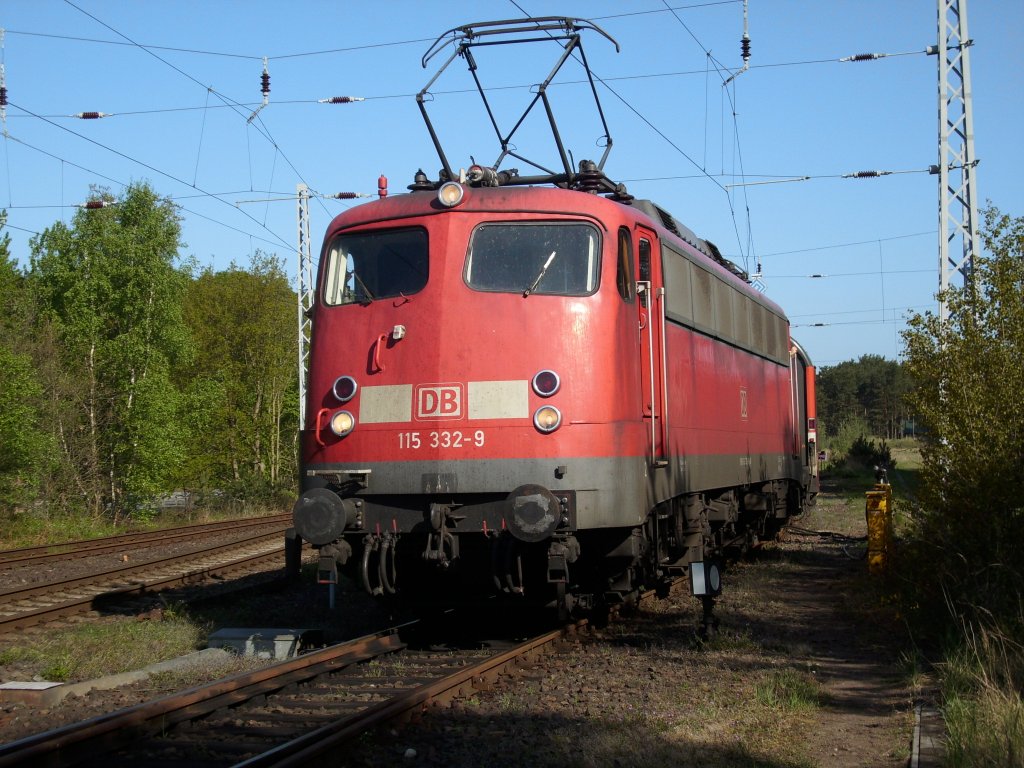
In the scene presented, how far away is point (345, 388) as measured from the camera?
8.04 metres

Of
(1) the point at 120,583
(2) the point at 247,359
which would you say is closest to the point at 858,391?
(2) the point at 247,359

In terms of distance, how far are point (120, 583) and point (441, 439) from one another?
755cm

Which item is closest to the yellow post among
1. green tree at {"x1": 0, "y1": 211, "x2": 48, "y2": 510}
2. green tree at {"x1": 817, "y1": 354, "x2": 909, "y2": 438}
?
green tree at {"x1": 0, "y1": 211, "x2": 48, "y2": 510}

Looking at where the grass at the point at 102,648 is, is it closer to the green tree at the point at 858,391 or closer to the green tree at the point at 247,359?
the green tree at the point at 247,359

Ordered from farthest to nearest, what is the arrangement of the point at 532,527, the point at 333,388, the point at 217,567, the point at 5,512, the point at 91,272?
1. the point at 91,272
2. the point at 5,512
3. the point at 217,567
4. the point at 333,388
5. the point at 532,527

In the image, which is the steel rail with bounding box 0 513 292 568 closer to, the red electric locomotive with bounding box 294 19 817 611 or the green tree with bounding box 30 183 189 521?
the green tree with bounding box 30 183 189 521

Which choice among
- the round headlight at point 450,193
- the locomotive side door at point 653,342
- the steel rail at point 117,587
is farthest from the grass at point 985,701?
the steel rail at point 117,587

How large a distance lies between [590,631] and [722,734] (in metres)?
3.69

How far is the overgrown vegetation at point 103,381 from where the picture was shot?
21.7 meters

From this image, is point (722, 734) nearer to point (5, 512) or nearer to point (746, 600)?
point (746, 600)

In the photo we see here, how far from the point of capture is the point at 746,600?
11180 mm

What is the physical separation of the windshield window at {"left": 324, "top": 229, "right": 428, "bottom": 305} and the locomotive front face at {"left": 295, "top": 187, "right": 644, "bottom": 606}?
0.06 ft

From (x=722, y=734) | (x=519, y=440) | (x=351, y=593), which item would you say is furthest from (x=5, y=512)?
(x=722, y=734)

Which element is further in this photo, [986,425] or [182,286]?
[182,286]
